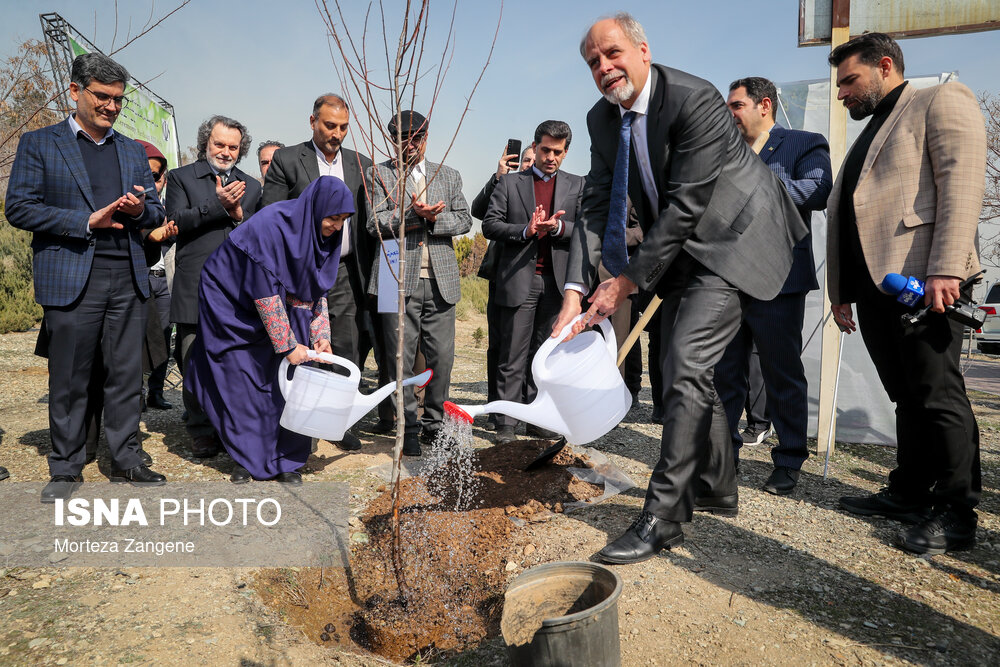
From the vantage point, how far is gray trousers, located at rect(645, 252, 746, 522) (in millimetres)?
2455

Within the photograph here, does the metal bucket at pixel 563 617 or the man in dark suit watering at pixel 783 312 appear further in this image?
the man in dark suit watering at pixel 783 312

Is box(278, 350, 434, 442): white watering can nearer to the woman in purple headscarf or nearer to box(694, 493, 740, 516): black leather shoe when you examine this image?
the woman in purple headscarf

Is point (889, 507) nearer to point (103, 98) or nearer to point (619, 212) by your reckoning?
point (619, 212)

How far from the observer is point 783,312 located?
3504 mm

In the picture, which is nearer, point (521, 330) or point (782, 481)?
point (782, 481)

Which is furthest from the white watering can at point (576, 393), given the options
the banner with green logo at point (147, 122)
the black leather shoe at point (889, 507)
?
the banner with green logo at point (147, 122)

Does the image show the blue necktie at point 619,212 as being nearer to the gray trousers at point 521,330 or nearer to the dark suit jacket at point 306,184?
the gray trousers at point 521,330

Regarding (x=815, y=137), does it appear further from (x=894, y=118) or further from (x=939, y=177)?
(x=939, y=177)

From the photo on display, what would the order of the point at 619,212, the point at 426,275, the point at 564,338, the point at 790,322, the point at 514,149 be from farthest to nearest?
1. the point at 514,149
2. the point at 426,275
3. the point at 790,322
4. the point at 619,212
5. the point at 564,338

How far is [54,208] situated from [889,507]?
413 centimetres

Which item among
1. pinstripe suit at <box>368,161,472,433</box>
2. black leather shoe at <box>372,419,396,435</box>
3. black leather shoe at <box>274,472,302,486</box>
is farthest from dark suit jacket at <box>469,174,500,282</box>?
black leather shoe at <box>274,472,302,486</box>

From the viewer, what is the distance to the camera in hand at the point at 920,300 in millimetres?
2525

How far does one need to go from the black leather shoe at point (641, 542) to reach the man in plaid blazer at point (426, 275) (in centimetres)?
184

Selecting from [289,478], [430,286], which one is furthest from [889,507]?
[289,478]
